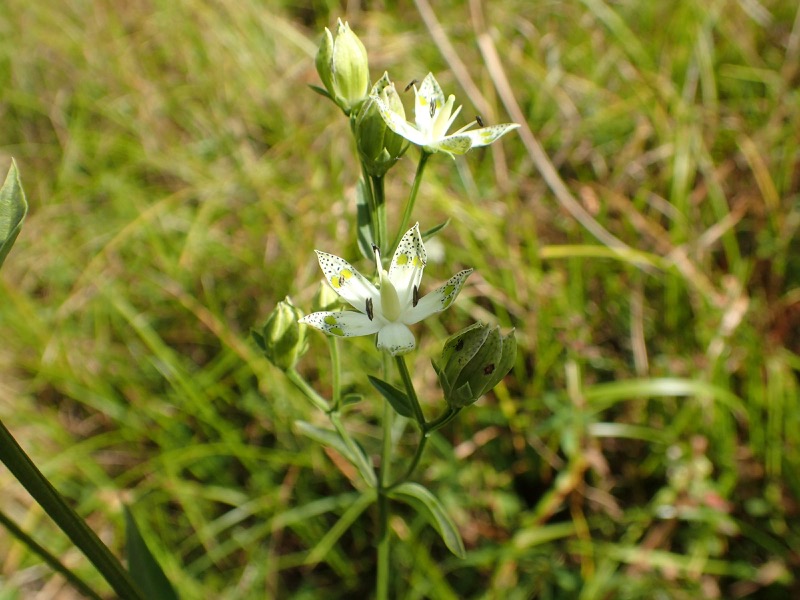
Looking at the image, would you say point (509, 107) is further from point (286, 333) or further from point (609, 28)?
point (286, 333)

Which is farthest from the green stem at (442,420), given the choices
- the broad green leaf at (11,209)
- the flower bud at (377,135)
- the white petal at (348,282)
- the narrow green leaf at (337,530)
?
the narrow green leaf at (337,530)

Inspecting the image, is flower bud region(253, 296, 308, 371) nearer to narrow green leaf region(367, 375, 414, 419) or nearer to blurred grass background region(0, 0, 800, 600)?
narrow green leaf region(367, 375, 414, 419)

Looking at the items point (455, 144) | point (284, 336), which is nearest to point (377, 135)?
point (455, 144)

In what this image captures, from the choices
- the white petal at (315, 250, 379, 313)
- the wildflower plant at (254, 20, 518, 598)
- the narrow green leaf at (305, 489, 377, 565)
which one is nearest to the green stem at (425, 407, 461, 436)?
the wildflower plant at (254, 20, 518, 598)

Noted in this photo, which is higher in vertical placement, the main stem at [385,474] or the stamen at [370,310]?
the stamen at [370,310]

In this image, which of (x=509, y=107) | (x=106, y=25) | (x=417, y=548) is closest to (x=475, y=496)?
(x=417, y=548)

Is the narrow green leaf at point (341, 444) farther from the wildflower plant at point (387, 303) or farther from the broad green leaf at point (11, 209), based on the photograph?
the broad green leaf at point (11, 209)
